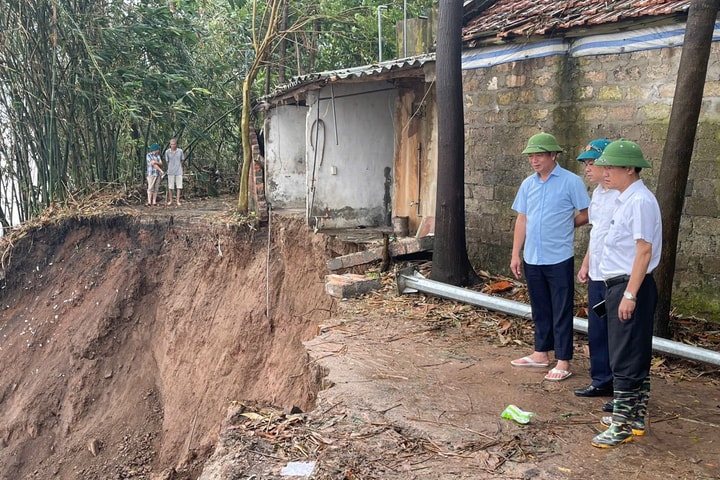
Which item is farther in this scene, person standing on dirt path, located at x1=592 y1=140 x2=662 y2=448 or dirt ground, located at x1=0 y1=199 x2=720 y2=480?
dirt ground, located at x1=0 y1=199 x2=720 y2=480

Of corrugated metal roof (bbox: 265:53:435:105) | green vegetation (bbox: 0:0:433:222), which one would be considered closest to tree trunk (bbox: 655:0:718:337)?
corrugated metal roof (bbox: 265:53:435:105)

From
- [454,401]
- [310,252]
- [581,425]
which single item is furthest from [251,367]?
[581,425]

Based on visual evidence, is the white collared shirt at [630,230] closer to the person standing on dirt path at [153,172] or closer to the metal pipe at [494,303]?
the metal pipe at [494,303]

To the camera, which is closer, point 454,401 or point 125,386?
point 454,401

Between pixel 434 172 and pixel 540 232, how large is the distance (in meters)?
4.95

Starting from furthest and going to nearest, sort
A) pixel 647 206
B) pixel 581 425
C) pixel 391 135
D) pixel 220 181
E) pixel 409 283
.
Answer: pixel 220 181 → pixel 391 135 → pixel 409 283 → pixel 581 425 → pixel 647 206

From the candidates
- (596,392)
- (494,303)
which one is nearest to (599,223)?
(596,392)

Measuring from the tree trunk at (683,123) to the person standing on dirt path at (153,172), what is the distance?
463 inches

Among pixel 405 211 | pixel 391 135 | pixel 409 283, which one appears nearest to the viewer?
pixel 409 283

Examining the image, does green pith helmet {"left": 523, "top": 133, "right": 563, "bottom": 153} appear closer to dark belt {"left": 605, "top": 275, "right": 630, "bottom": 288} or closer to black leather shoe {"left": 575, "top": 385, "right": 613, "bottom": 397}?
dark belt {"left": 605, "top": 275, "right": 630, "bottom": 288}

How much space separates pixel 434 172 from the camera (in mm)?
9742

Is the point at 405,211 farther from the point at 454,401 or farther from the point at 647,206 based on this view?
the point at 647,206

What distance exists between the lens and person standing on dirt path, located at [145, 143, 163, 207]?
47.9ft

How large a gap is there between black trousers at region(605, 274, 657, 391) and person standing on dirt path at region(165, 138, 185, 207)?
41.1 ft
